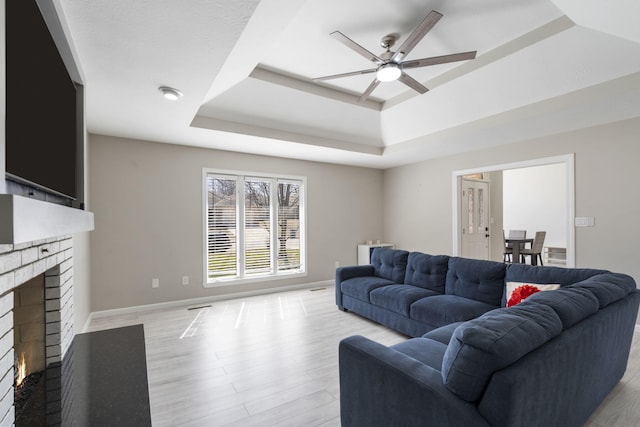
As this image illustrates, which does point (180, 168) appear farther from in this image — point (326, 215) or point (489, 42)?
point (489, 42)

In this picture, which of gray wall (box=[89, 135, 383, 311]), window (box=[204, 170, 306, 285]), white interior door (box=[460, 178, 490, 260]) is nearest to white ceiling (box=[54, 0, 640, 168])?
gray wall (box=[89, 135, 383, 311])

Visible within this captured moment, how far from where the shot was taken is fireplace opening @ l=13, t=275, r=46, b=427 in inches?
69.1


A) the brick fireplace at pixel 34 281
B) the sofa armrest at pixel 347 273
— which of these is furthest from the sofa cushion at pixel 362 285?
the brick fireplace at pixel 34 281

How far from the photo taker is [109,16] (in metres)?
1.76

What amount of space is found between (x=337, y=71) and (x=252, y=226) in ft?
9.49

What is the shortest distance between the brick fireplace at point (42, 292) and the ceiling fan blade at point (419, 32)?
255cm

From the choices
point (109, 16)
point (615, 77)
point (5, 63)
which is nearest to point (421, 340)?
point (5, 63)

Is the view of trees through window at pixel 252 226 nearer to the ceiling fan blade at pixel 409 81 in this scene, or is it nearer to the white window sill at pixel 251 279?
the white window sill at pixel 251 279

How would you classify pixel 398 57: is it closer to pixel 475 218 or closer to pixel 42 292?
pixel 42 292

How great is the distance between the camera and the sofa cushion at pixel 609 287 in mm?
→ 1820

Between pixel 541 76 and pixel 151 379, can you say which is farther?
pixel 541 76

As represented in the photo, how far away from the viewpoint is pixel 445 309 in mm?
2854

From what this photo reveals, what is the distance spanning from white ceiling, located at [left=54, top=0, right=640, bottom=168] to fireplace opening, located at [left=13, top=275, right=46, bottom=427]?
164 cm

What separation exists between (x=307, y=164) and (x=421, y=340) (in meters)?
4.22
